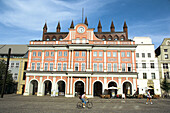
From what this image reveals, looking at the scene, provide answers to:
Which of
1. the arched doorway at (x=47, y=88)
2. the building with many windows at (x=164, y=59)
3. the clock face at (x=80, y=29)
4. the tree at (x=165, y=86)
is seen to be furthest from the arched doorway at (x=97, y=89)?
the building with many windows at (x=164, y=59)

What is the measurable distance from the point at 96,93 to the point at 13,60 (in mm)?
29019

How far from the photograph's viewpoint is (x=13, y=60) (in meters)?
47.9

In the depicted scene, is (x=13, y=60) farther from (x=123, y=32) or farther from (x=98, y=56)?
(x=123, y=32)

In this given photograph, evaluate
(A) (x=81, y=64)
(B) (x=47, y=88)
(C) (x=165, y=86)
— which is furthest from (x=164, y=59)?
(B) (x=47, y=88)

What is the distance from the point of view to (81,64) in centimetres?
3947

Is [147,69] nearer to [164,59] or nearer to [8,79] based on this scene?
[164,59]

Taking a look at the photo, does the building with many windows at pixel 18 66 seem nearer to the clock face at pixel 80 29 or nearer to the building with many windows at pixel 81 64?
the building with many windows at pixel 81 64

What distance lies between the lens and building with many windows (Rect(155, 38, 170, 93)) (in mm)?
43812

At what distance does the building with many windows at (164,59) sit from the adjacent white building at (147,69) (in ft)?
5.64

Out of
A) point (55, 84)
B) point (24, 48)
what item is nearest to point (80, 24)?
point (55, 84)

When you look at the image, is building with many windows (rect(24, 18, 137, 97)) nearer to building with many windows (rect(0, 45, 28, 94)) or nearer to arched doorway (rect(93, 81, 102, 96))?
arched doorway (rect(93, 81, 102, 96))

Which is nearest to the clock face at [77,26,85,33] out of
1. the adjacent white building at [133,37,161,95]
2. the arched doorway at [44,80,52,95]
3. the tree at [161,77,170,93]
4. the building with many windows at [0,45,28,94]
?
the arched doorway at [44,80,52,95]

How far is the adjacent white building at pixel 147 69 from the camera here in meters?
42.9

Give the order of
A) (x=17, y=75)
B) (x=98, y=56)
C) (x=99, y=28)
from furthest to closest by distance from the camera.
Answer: (x=99, y=28) → (x=17, y=75) → (x=98, y=56)
